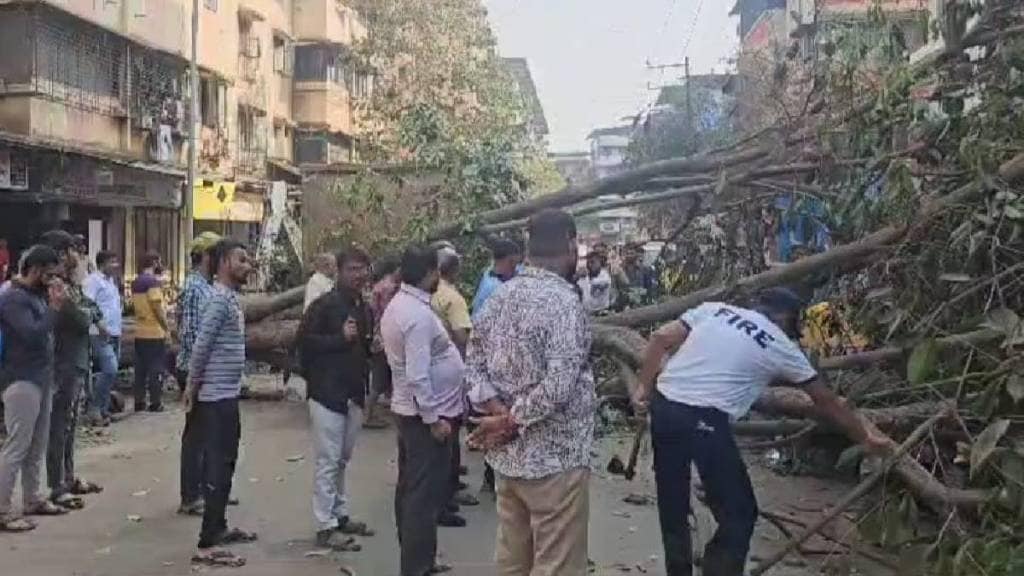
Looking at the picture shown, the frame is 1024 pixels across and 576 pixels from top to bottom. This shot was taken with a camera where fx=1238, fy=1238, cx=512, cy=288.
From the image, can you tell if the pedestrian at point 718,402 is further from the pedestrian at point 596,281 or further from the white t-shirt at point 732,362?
the pedestrian at point 596,281

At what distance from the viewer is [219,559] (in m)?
6.81

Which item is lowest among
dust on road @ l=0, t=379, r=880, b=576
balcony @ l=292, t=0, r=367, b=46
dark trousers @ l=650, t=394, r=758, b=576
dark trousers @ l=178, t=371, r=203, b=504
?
dust on road @ l=0, t=379, r=880, b=576

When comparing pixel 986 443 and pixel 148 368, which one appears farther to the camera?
pixel 148 368

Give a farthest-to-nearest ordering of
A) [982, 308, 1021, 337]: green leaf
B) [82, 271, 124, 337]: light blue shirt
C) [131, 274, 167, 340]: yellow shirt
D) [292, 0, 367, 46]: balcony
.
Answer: [292, 0, 367, 46]: balcony
[131, 274, 167, 340]: yellow shirt
[82, 271, 124, 337]: light blue shirt
[982, 308, 1021, 337]: green leaf

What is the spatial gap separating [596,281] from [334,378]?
9.98m

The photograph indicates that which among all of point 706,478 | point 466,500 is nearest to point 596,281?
point 466,500

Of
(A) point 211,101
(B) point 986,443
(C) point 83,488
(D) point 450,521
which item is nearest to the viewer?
(B) point 986,443

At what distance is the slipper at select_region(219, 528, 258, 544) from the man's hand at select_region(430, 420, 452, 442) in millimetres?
1760

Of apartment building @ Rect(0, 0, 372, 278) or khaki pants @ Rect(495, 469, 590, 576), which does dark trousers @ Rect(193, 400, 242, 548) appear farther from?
apartment building @ Rect(0, 0, 372, 278)

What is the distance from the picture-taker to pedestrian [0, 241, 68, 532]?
24.2ft

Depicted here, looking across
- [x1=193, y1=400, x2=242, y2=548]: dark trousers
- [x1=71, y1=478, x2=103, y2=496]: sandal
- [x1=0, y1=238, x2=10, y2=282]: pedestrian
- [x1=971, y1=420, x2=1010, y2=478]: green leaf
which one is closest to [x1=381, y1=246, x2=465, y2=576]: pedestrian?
[x1=193, y1=400, x2=242, y2=548]: dark trousers

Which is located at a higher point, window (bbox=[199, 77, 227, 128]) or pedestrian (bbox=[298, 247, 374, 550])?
window (bbox=[199, 77, 227, 128])

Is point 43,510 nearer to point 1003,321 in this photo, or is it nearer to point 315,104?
point 1003,321

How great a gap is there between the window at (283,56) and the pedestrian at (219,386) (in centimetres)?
3137
